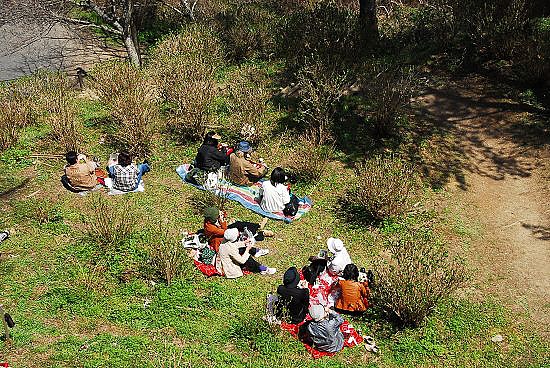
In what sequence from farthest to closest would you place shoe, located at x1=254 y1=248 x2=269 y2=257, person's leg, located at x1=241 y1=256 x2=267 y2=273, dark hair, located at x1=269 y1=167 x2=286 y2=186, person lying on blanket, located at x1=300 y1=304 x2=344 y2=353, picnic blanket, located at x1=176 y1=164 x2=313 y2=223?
picnic blanket, located at x1=176 y1=164 x2=313 y2=223 < dark hair, located at x1=269 y1=167 x2=286 y2=186 < shoe, located at x1=254 y1=248 x2=269 y2=257 < person's leg, located at x1=241 y1=256 x2=267 y2=273 < person lying on blanket, located at x1=300 y1=304 x2=344 y2=353

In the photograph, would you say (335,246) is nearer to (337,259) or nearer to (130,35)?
(337,259)

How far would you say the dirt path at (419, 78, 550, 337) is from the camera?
8.14 metres

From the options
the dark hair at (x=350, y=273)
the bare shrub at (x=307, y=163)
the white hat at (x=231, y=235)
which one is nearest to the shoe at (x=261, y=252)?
the white hat at (x=231, y=235)

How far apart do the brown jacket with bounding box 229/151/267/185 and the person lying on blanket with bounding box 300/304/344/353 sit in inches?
158

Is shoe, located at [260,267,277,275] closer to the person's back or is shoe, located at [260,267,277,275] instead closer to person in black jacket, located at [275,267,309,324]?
person in black jacket, located at [275,267,309,324]

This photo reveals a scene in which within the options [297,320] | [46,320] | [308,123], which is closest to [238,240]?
[297,320]

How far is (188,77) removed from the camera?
12711 millimetres

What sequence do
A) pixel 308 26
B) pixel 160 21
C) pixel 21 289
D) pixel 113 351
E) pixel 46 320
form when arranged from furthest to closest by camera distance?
pixel 160 21 < pixel 308 26 < pixel 21 289 < pixel 46 320 < pixel 113 351

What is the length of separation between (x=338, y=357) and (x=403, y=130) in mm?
6327

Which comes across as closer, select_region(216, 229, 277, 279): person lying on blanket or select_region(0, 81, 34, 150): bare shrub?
select_region(216, 229, 277, 279): person lying on blanket

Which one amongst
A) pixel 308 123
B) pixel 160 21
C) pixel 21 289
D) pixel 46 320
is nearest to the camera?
pixel 46 320

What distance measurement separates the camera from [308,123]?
38.9 feet

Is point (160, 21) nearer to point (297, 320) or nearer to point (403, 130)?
point (403, 130)

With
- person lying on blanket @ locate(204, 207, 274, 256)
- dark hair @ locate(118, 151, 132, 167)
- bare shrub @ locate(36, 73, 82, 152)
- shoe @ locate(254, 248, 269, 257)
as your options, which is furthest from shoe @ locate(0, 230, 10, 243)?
shoe @ locate(254, 248, 269, 257)
